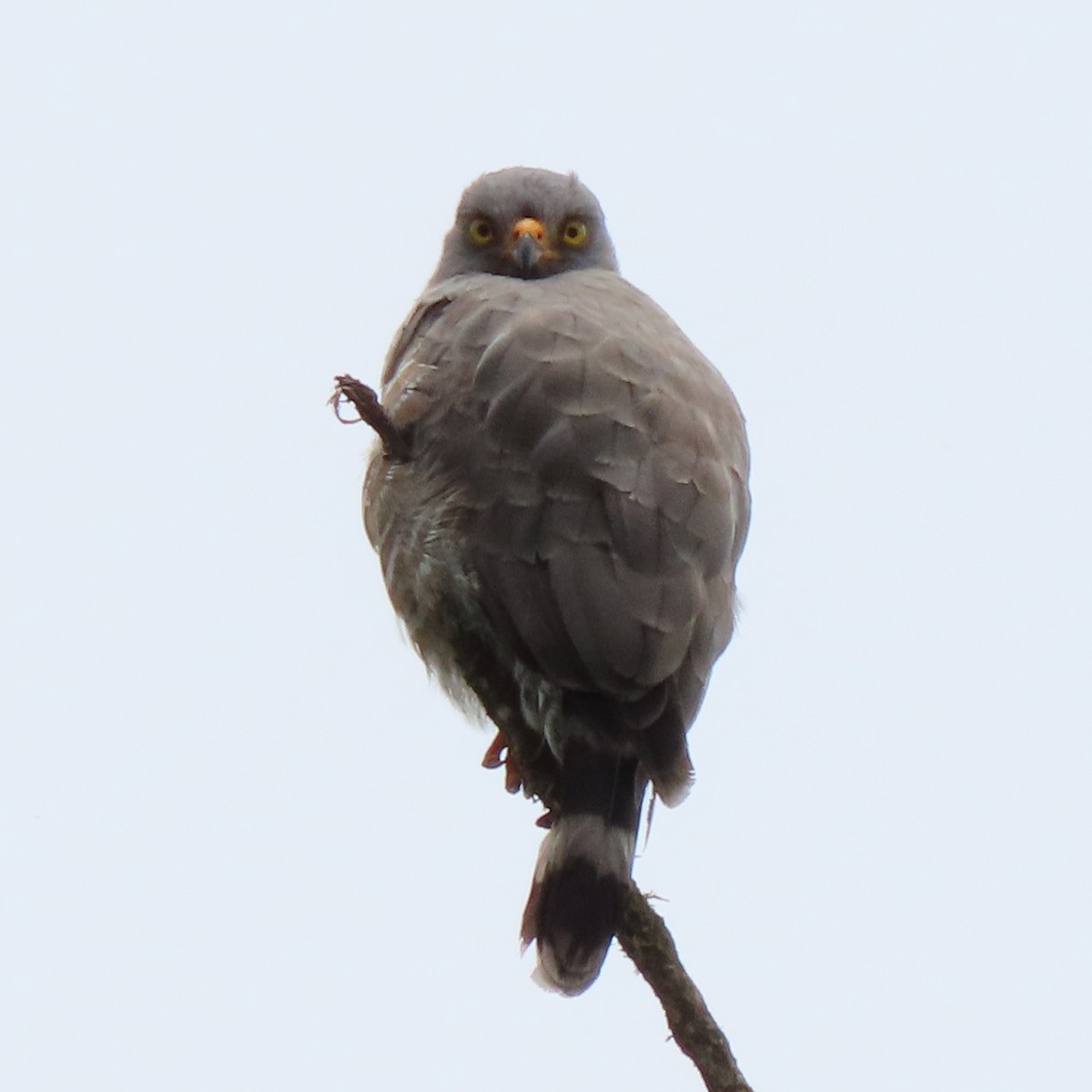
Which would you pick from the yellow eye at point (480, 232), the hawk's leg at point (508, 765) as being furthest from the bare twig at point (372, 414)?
the yellow eye at point (480, 232)

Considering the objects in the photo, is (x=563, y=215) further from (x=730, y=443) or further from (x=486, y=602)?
(x=486, y=602)

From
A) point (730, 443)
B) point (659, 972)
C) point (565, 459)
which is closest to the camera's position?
point (659, 972)

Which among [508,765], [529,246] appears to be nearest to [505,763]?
[508,765]

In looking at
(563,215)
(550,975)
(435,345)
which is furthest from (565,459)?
(563,215)

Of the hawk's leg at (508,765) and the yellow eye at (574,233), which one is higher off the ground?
the yellow eye at (574,233)

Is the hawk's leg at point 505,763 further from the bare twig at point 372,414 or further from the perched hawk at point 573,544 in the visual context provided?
the bare twig at point 372,414

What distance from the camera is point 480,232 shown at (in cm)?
611

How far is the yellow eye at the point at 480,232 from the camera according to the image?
6.09m

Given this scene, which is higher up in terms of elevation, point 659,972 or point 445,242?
point 445,242

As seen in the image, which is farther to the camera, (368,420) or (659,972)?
(368,420)

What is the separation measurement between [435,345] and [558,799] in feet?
4.20

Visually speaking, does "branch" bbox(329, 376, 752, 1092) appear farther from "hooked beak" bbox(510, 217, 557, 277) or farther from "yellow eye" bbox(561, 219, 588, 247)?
"yellow eye" bbox(561, 219, 588, 247)

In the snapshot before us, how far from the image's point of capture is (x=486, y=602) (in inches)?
167

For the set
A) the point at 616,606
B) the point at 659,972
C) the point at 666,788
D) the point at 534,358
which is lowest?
the point at 659,972
